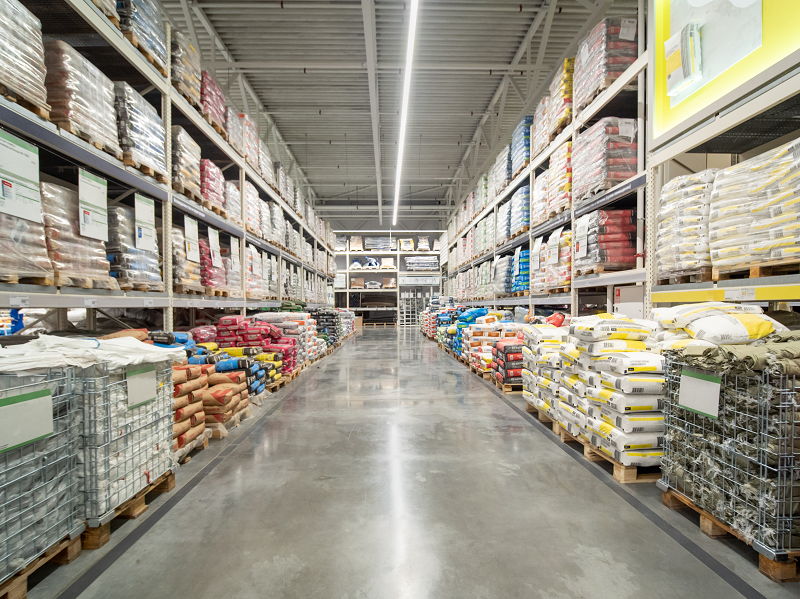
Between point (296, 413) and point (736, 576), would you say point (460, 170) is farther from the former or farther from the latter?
point (736, 576)

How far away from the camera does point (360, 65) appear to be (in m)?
8.88

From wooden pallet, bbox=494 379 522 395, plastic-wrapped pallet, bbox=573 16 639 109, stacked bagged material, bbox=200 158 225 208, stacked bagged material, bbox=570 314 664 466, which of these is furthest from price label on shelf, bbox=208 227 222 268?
plastic-wrapped pallet, bbox=573 16 639 109

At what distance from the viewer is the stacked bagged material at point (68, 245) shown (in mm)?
3104

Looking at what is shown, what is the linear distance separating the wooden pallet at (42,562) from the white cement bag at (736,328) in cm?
393

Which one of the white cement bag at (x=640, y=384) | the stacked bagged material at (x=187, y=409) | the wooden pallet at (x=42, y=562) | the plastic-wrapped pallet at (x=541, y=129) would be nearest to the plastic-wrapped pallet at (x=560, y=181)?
the plastic-wrapped pallet at (x=541, y=129)

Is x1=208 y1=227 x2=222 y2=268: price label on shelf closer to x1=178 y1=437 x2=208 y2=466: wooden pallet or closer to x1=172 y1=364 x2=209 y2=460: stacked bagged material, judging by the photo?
x1=172 y1=364 x2=209 y2=460: stacked bagged material

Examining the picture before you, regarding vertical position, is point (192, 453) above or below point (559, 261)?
below

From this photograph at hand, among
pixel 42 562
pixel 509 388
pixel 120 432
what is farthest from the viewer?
pixel 509 388

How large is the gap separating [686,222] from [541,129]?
444cm

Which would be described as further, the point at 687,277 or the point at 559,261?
the point at 559,261

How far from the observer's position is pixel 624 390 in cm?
293

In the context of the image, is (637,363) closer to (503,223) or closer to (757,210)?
(757,210)

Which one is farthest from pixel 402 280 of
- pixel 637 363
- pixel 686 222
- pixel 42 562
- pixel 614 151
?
pixel 42 562

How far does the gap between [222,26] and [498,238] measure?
763 cm
